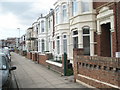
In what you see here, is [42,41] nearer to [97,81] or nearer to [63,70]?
[63,70]

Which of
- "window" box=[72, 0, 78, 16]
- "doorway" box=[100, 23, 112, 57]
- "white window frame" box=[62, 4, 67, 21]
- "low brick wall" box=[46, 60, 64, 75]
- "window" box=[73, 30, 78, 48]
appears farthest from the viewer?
"white window frame" box=[62, 4, 67, 21]

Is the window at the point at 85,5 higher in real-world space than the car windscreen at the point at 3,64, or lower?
higher

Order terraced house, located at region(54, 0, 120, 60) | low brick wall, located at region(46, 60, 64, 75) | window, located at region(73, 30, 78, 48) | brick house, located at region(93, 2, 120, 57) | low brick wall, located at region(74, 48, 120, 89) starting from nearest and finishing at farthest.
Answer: low brick wall, located at region(74, 48, 120, 89)
brick house, located at region(93, 2, 120, 57)
terraced house, located at region(54, 0, 120, 60)
low brick wall, located at region(46, 60, 64, 75)
window, located at region(73, 30, 78, 48)

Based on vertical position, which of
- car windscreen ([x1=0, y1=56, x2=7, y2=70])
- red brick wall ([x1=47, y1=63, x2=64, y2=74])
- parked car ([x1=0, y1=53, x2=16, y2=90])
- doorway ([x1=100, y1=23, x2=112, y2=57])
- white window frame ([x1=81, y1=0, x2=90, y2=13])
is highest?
white window frame ([x1=81, y1=0, x2=90, y2=13])

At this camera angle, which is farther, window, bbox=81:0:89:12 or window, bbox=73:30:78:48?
window, bbox=73:30:78:48

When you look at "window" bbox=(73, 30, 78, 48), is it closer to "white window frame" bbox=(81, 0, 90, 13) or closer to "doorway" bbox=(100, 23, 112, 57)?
"white window frame" bbox=(81, 0, 90, 13)

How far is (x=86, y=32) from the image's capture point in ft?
42.0

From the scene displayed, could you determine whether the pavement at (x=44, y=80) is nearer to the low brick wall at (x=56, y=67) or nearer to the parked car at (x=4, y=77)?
the low brick wall at (x=56, y=67)

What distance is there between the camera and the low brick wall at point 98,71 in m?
5.79

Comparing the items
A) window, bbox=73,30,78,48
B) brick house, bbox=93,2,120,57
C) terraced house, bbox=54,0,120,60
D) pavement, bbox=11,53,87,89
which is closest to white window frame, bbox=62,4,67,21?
terraced house, bbox=54,0,120,60

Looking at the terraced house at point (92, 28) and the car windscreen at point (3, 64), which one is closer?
the car windscreen at point (3, 64)

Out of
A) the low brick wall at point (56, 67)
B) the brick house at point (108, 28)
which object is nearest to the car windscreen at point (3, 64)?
the low brick wall at point (56, 67)

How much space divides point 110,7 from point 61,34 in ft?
24.7

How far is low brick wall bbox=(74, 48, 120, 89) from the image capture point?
5.79 metres
